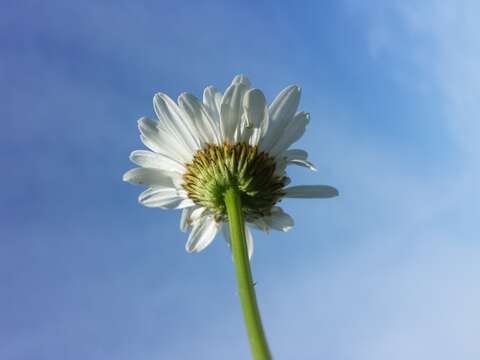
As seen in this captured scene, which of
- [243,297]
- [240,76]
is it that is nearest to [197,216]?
[240,76]

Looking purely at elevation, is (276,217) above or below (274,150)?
below

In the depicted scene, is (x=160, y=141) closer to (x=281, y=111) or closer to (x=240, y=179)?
(x=240, y=179)

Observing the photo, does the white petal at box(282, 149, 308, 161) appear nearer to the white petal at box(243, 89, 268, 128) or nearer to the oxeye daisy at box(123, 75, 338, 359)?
the oxeye daisy at box(123, 75, 338, 359)

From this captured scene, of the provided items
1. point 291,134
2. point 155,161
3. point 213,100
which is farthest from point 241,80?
point 155,161

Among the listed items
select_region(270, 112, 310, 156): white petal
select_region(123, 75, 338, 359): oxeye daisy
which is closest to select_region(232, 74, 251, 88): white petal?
select_region(123, 75, 338, 359): oxeye daisy

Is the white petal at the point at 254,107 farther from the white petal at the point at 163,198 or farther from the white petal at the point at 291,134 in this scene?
the white petal at the point at 163,198

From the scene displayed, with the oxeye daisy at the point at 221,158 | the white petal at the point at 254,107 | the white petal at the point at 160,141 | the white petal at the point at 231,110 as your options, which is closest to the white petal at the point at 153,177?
the oxeye daisy at the point at 221,158

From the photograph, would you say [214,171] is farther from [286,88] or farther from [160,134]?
[286,88]
